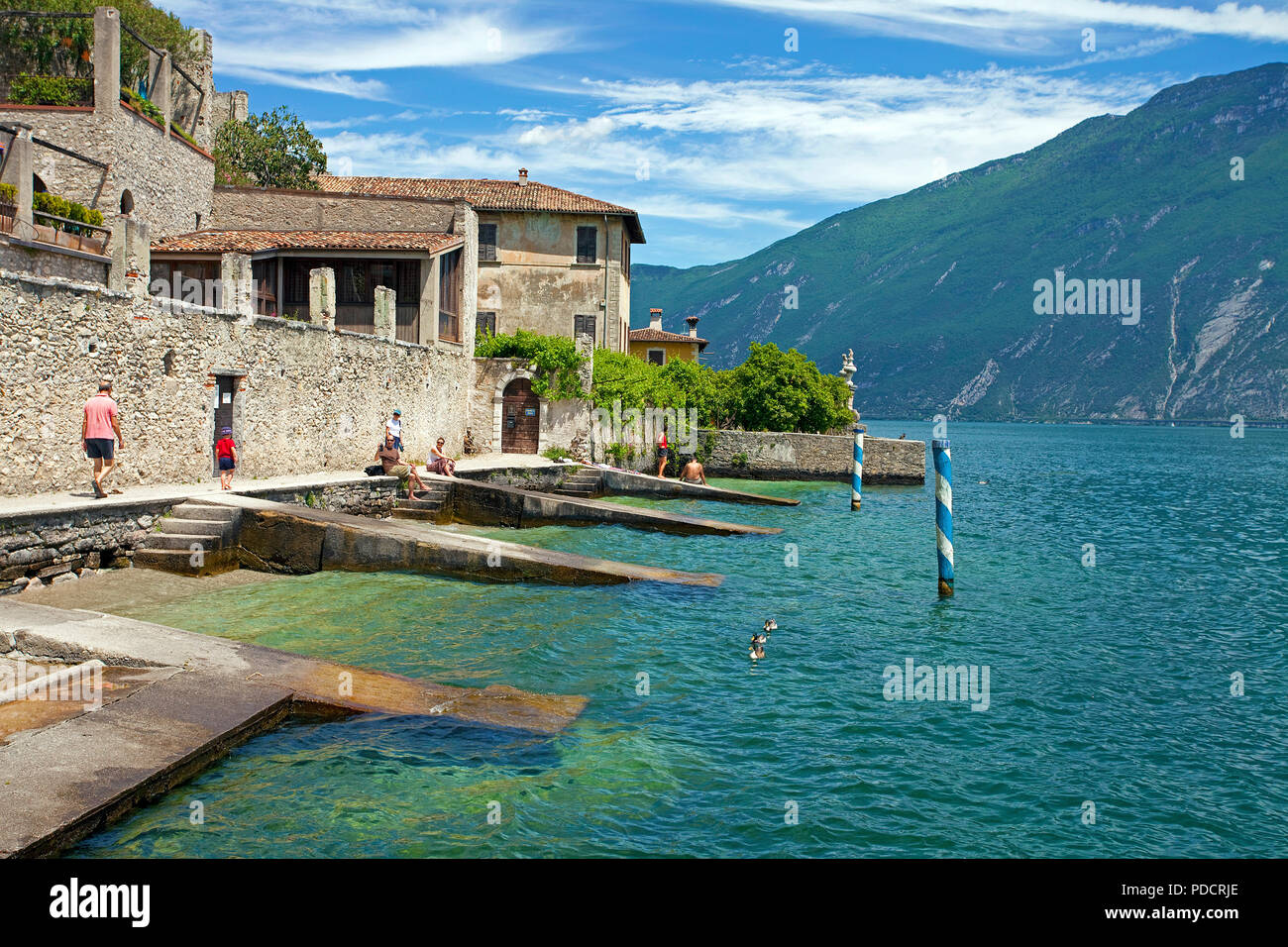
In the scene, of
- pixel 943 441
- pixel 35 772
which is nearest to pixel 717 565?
pixel 943 441

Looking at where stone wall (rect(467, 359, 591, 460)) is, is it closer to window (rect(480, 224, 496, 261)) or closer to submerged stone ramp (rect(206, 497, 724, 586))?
window (rect(480, 224, 496, 261))

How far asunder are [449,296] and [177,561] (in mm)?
17943

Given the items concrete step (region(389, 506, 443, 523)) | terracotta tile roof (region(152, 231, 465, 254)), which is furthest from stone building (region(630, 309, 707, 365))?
concrete step (region(389, 506, 443, 523))

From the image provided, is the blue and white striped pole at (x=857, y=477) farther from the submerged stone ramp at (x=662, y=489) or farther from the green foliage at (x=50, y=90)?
the green foliage at (x=50, y=90)

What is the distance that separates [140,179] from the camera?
97.9ft

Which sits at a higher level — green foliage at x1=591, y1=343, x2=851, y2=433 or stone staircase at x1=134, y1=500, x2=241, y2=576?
green foliage at x1=591, y1=343, x2=851, y2=433

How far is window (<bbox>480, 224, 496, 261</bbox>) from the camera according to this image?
129 feet

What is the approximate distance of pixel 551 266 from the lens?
39375 mm

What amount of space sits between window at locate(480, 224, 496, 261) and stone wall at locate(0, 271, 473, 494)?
13.8m

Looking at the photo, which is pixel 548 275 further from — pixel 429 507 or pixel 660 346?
pixel 429 507

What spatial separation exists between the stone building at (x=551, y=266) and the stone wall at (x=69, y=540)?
1013 inches

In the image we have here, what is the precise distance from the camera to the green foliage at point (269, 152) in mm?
40469

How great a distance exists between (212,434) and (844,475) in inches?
1058
